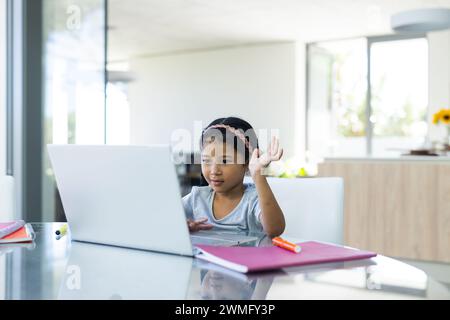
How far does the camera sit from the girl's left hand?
3.46 ft

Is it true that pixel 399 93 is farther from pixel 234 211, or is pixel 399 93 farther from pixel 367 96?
pixel 234 211

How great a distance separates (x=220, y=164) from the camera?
134cm

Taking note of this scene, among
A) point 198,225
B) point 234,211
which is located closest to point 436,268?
point 234,211

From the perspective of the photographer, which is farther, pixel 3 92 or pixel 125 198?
pixel 3 92

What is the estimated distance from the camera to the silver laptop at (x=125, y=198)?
0.94 metres

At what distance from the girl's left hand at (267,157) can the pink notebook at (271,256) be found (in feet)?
0.58

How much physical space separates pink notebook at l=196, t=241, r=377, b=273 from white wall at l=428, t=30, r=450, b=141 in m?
5.92

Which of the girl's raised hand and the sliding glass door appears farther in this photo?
the sliding glass door

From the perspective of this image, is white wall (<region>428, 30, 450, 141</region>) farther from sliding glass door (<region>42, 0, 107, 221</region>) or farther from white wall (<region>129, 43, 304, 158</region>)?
sliding glass door (<region>42, 0, 107, 221</region>)

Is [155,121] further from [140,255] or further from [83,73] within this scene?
[140,255]

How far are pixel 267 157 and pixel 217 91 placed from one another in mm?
7070

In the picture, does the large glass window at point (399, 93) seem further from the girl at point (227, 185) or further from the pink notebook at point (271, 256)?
the pink notebook at point (271, 256)

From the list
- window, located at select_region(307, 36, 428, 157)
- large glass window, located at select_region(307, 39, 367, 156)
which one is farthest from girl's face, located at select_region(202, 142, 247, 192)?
large glass window, located at select_region(307, 39, 367, 156)
